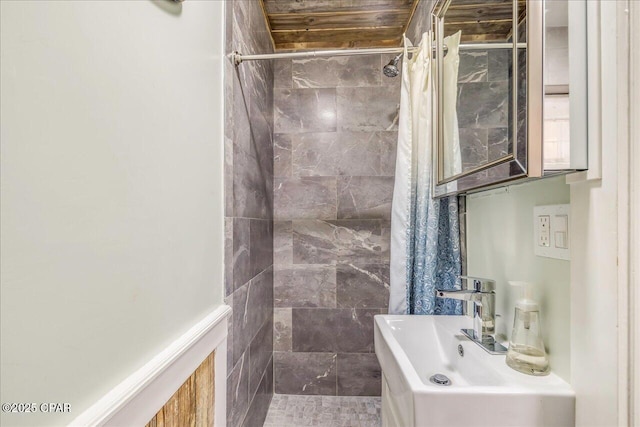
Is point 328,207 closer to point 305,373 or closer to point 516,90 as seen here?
point 305,373

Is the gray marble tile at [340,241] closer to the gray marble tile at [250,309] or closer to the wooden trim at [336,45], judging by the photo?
the gray marble tile at [250,309]

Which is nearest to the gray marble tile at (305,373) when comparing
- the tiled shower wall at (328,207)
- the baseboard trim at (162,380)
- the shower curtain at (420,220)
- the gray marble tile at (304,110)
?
the tiled shower wall at (328,207)

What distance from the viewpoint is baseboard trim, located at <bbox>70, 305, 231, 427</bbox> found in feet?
1.62

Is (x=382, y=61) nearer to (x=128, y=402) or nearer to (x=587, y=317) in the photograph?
(x=587, y=317)

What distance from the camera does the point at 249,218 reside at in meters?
1.45

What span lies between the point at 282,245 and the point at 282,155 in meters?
0.59

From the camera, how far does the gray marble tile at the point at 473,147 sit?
979 mm

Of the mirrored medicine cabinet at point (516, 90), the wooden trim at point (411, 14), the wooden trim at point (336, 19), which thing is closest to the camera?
the mirrored medicine cabinet at point (516, 90)

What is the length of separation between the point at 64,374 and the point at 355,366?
72.6 inches

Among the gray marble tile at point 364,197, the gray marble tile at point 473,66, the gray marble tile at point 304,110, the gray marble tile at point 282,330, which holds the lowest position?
the gray marble tile at point 282,330

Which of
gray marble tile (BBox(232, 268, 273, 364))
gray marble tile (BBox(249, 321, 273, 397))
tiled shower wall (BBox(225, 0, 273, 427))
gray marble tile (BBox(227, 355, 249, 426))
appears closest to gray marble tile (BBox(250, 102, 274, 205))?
tiled shower wall (BBox(225, 0, 273, 427))

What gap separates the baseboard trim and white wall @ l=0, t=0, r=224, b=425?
0.06 ft

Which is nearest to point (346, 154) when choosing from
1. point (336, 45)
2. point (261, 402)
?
point (336, 45)

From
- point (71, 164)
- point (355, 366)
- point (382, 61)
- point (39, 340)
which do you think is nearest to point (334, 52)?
point (382, 61)
